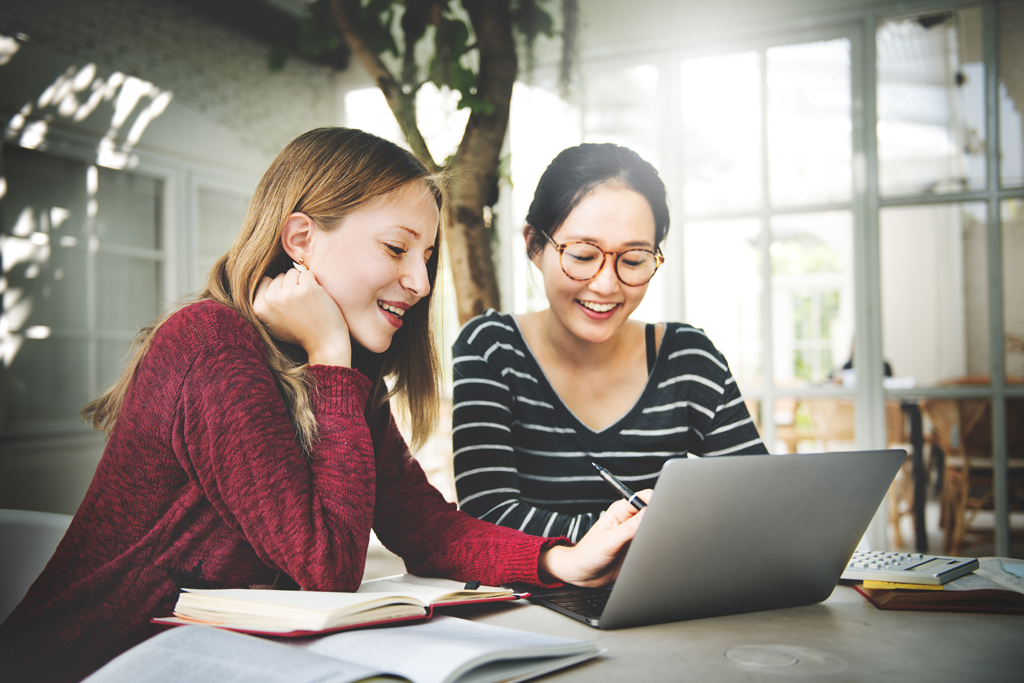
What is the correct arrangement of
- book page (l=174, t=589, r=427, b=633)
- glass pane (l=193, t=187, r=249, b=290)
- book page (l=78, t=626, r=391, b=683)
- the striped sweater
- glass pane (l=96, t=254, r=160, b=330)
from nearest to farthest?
book page (l=78, t=626, r=391, b=683), book page (l=174, t=589, r=427, b=633), the striped sweater, glass pane (l=96, t=254, r=160, b=330), glass pane (l=193, t=187, r=249, b=290)

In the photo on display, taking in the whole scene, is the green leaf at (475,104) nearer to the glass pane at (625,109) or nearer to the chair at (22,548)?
the chair at (22,548)

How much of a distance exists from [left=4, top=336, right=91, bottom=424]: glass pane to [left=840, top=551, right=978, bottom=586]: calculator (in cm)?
317

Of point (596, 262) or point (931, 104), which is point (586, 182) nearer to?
point (596, 262)

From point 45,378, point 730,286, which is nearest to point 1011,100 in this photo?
point 730,286

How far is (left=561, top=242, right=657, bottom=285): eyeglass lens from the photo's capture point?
1318mm

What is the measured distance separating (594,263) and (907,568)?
2.25 ft

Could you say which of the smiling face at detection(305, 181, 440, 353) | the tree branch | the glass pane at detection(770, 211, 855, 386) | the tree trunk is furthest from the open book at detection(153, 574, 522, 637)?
the glass pane at detection(770, 211, 855, 386)

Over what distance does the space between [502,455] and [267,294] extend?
487mm

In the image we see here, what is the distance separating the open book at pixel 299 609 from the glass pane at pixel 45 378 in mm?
2720

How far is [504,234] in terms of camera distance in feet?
11.8

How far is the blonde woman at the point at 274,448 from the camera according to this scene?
0.83 metres

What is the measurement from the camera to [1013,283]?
2.91 metres


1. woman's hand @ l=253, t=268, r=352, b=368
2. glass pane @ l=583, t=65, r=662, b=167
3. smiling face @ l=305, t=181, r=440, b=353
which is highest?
glass pane @ l=583, t=65, r=662, b=167

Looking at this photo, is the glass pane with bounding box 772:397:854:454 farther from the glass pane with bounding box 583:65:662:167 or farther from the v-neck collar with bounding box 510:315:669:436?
the v-neck collar with bounding box 510:315:669:436
